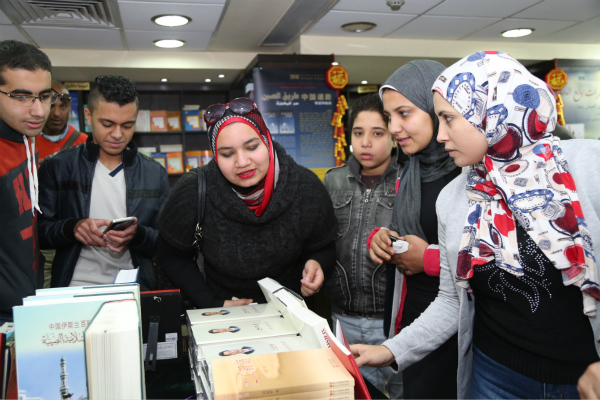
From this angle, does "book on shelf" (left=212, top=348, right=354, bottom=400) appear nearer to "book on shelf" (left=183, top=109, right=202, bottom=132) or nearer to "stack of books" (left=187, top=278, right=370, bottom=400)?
"stack of books" (left=187, top=278, right=370, bottom=400)

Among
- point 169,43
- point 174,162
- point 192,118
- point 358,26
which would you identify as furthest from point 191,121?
point 358,26

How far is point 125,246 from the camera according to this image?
7.30ft

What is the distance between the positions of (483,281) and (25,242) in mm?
1564

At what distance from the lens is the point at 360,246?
7.00ft

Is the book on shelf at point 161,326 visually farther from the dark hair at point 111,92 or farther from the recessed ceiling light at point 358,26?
the recessed ceiling light at point 358,26

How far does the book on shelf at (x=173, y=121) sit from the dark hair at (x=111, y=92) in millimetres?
4663

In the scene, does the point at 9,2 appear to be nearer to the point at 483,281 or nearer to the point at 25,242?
the point at 25,242

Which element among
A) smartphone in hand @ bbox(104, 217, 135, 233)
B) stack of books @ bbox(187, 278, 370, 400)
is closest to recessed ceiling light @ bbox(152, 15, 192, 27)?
smartphone in hand @ bbox(104, 217, 135, 233)

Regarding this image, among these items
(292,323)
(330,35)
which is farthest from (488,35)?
(292,323)

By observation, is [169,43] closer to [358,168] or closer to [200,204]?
[358,168]

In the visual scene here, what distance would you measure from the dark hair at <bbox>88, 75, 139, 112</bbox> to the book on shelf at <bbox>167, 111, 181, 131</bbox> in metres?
4.66

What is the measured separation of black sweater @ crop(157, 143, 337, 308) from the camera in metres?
1.68

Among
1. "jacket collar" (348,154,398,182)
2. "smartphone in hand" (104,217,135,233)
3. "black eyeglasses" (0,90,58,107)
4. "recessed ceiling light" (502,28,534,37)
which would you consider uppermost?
"recessed ceiling light" (502,28,534,37)

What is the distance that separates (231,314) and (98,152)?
4.54 ft
